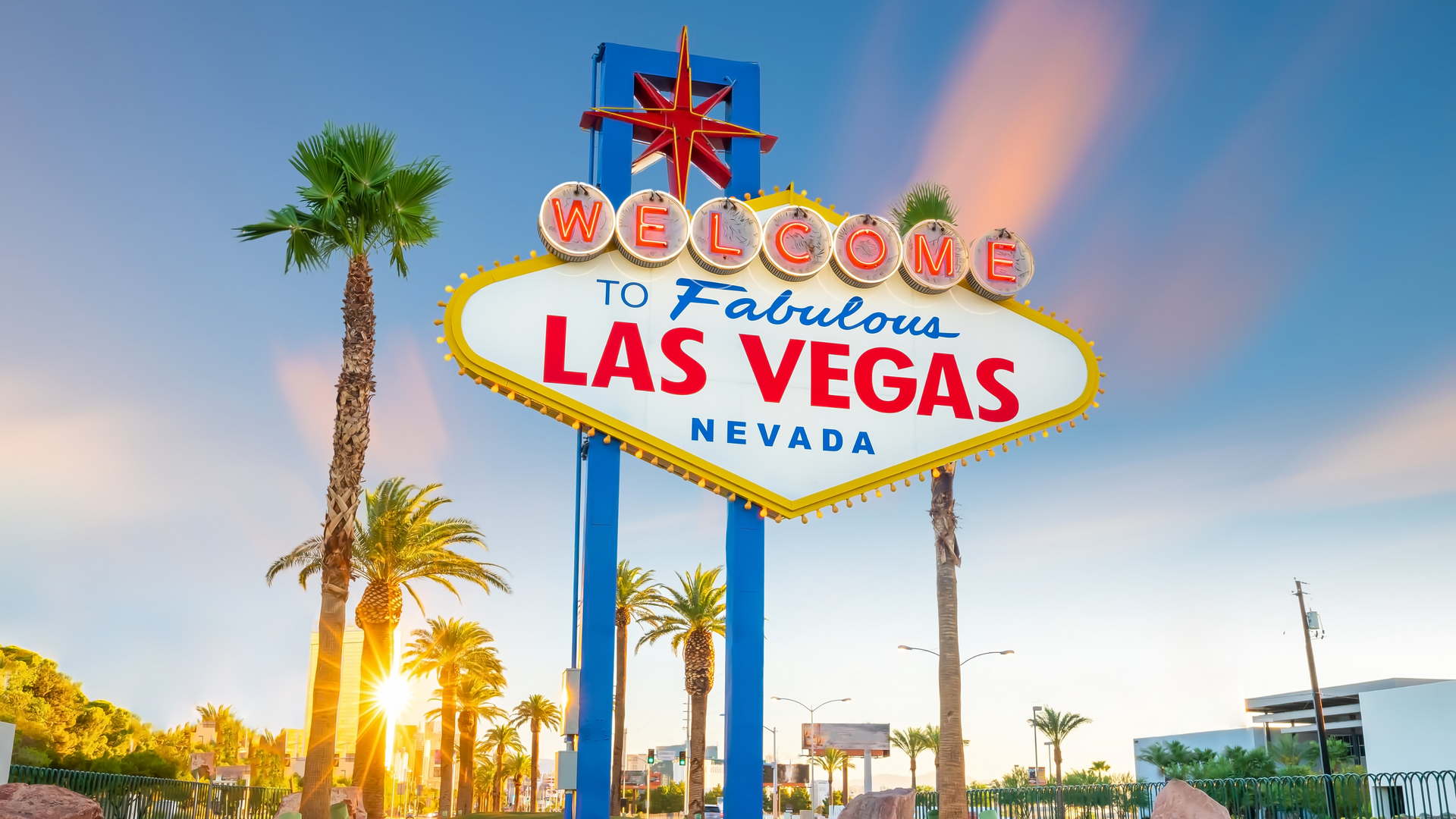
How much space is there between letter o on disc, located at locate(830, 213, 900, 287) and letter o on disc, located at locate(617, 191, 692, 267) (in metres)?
2.57

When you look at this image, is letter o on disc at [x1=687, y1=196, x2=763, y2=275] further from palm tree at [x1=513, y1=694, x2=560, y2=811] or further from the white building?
palm tree at [x1=513, y1=694, x2=560, y2=811]

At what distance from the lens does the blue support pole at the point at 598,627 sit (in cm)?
1491

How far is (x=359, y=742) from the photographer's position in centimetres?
3891

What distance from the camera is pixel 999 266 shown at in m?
18.4

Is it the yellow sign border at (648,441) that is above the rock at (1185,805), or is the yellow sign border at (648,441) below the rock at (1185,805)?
above

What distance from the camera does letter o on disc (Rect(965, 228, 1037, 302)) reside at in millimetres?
18234

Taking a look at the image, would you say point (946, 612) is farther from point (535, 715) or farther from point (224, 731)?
point (224, 731)

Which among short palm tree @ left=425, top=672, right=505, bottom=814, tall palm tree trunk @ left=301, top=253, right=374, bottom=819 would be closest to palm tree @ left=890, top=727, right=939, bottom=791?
short palm tree @ left=425, top=672, right=505, bottom=814

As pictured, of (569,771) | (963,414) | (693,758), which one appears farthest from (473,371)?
(693,758)

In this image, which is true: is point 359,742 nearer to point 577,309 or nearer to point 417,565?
point 417,565

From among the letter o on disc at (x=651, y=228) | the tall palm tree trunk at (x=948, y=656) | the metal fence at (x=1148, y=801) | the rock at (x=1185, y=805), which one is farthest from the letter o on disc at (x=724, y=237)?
the metal fence at (x=1148, y=801)

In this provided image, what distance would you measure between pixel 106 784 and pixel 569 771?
17.4 metres

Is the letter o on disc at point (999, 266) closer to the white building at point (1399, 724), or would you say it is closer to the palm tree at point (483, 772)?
the white building at point (1399, 724)

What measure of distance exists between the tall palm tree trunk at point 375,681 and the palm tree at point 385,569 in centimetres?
3
